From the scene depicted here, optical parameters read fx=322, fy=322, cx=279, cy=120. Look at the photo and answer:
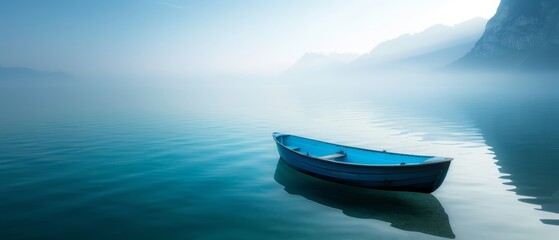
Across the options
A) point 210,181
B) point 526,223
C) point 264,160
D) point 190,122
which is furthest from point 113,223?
point 190,122

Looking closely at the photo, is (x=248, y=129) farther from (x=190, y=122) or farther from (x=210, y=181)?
(x=210, y=181)

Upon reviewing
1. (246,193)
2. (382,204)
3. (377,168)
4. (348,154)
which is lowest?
(382,204)

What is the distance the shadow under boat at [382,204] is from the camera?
13312 mm

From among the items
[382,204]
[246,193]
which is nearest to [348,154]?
[382,204]

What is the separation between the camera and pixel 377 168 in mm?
15328

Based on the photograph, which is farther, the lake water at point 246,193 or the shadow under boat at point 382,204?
the shadow under boat at point 382,204

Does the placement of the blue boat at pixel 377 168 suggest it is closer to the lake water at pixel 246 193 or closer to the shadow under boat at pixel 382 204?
the shadow under boat at pixel 382 204

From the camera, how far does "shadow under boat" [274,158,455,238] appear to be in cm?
1331

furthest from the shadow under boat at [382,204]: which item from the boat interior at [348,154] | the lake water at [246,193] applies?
the boat interior at [348,154]

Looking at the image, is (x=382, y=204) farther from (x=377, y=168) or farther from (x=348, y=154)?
(x=348, y=154)

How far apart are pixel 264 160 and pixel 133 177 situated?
30.1 feet

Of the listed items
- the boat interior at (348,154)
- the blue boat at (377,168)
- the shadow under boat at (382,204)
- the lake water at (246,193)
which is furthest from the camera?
the boat interior at (348,154)

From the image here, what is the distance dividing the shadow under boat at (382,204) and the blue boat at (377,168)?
59 cm

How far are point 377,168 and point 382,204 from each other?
173cm
